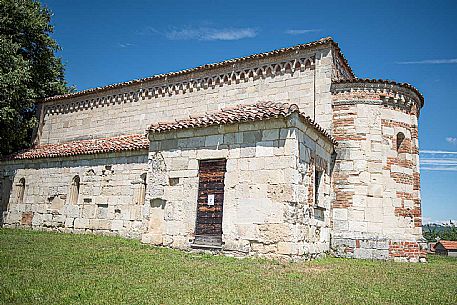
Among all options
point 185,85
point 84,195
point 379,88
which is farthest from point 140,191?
point 379,88

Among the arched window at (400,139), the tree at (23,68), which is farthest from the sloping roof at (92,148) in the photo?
the arched window at (400,139)

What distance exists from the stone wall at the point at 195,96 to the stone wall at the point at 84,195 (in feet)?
9.52

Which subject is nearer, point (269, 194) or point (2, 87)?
point (269, 194)

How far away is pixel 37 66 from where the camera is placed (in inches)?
814

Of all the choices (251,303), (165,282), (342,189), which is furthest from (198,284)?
(342,189)

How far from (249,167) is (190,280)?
404cm

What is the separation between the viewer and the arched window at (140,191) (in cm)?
1359

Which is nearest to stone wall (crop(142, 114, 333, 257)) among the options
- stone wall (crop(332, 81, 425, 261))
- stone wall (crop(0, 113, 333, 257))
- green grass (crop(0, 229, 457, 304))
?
stone wall (crop(0, 113, 333, 257))

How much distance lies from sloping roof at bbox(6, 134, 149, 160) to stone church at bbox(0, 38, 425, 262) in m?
0.10

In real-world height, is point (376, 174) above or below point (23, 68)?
below

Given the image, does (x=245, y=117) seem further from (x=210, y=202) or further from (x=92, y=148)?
(x=92, y=148)

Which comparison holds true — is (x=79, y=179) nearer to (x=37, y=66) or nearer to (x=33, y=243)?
(x=33, y=243)

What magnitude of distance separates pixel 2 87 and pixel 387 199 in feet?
52.6

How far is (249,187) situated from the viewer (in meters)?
9.59
